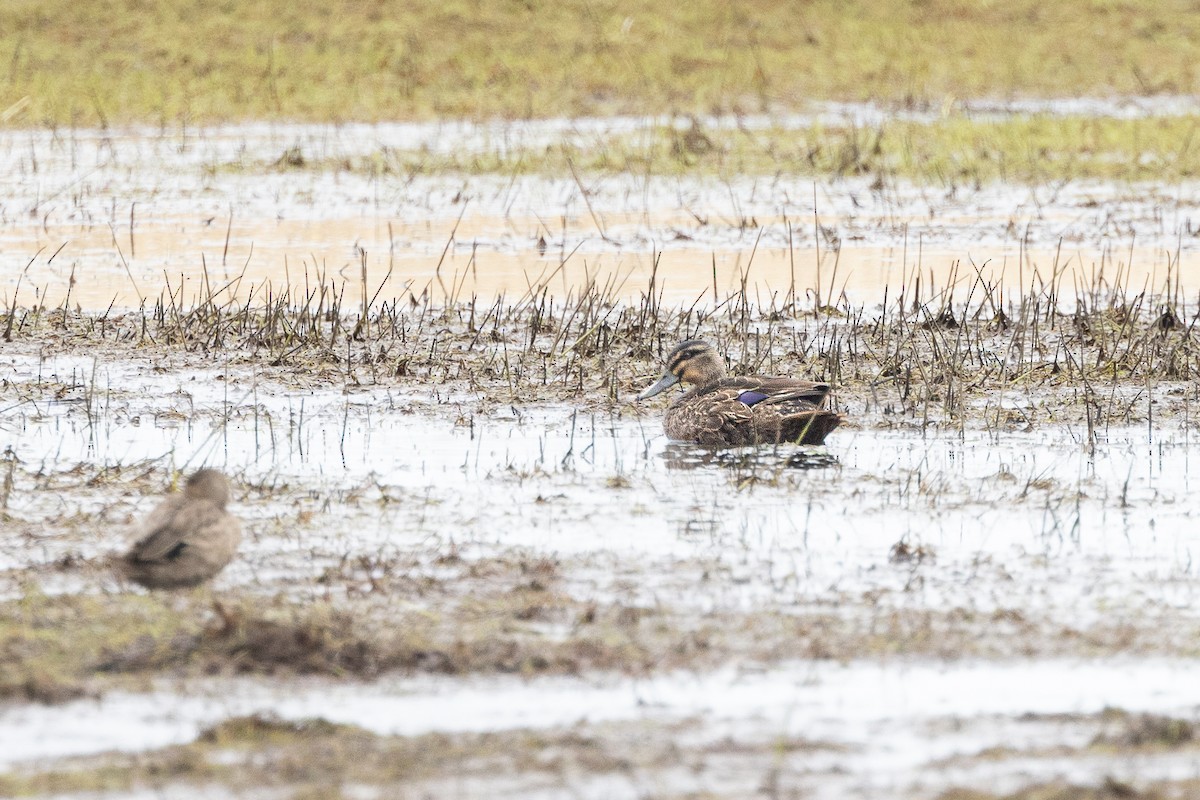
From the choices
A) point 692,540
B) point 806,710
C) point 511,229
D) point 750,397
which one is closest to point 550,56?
point 511,229

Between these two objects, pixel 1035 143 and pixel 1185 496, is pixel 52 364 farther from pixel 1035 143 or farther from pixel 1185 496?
pixel 1035 143

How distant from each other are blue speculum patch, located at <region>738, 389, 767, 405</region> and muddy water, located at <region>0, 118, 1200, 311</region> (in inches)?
127

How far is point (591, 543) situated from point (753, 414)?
201 centimetres

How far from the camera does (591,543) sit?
633 cm

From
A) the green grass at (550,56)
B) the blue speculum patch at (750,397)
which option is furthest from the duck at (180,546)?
the green grass at (550,56)

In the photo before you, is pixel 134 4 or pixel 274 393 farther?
pixel 134 4

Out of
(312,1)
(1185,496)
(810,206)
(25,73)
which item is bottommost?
(1185,496)

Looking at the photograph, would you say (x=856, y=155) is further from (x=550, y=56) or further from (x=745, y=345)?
(x=550, y=56)

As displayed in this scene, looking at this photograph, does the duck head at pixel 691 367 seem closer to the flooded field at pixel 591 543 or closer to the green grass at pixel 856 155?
the flooded field at pixel 591 543

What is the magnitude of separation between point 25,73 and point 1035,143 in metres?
13.0

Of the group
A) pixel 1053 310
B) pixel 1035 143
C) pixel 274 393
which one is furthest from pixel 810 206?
pixel 274 393

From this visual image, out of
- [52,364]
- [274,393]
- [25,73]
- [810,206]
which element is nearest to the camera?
[274,393]

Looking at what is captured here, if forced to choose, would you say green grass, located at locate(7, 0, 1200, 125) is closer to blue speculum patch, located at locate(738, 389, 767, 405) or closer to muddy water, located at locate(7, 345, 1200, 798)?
muddy water, located at locate(7, 345, 1200, 798)

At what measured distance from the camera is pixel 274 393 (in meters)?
9.25
